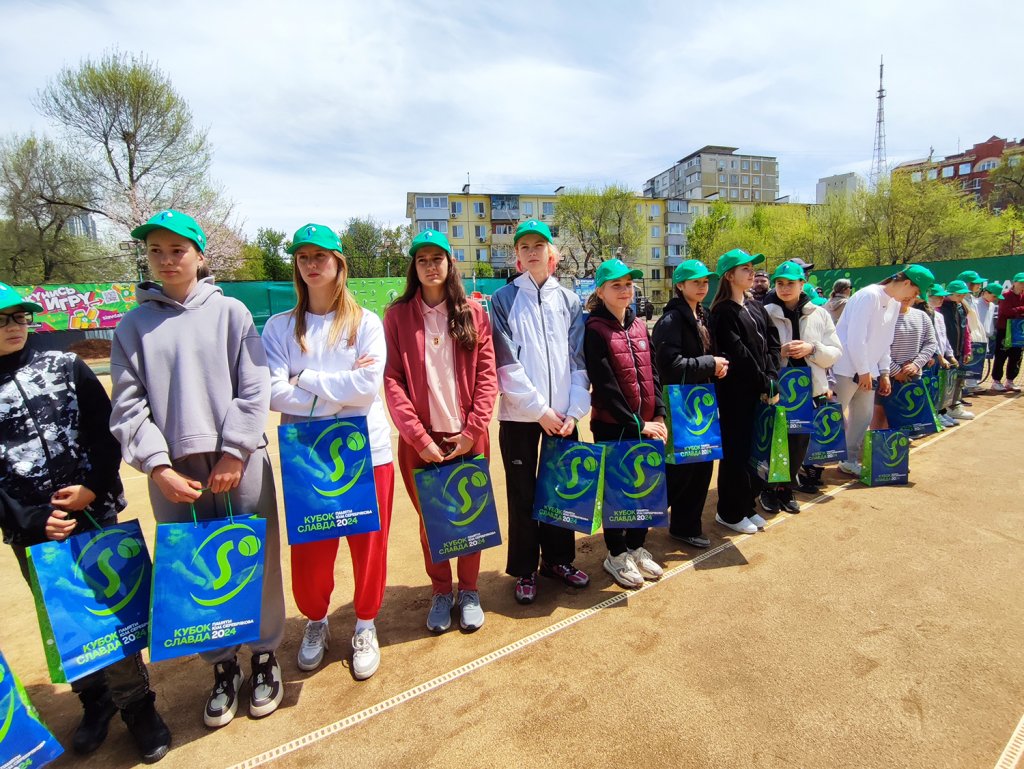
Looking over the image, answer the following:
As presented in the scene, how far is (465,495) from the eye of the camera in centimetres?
247

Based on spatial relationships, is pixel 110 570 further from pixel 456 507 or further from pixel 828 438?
pixel 828 438

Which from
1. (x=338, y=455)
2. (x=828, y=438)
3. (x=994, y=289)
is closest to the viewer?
(x=338, y=455)

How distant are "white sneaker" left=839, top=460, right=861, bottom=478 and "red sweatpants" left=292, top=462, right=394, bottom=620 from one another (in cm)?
419

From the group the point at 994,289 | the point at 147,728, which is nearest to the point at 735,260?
the point at 147,728

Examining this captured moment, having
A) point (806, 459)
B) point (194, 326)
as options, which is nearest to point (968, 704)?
point (806, 459)

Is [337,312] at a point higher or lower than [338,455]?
higher

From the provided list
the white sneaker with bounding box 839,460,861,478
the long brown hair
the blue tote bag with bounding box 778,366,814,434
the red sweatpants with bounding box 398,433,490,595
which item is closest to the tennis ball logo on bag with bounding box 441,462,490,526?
the red sweatpants with bounding box 398,433,490,595

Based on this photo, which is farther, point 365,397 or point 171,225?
point 365,397

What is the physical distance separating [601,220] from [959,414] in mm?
39801

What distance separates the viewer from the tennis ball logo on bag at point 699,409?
296 centimetres

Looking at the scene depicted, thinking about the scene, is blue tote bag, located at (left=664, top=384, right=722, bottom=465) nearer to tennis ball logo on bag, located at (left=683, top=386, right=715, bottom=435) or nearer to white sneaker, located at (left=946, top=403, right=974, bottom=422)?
tennis ball logo on bag, located at (left=683, top=386, right=715, bottom=435)

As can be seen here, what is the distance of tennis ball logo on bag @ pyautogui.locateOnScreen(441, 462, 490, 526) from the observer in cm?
244

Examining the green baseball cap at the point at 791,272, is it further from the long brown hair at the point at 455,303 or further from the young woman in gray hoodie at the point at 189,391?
the young woman in gray hoodie at the point at 189,391

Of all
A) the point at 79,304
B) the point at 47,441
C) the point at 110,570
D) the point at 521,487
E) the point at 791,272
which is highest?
the point at 79,304
